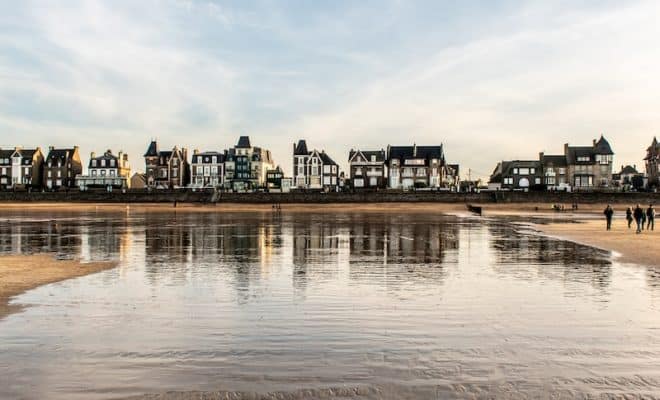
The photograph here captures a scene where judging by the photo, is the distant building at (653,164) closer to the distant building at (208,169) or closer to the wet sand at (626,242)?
the distant building at (208,169)

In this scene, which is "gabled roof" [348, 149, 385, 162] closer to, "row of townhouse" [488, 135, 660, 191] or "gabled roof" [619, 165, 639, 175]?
"row of townhouse" [488, 135, 660, 191]

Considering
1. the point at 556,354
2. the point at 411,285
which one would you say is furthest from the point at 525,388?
the point at 411,285

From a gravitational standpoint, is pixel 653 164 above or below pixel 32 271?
above

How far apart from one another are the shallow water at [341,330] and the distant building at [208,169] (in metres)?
105

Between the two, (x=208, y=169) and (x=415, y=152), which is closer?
(x=415, y=152)

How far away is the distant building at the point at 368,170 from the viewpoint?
378 ft

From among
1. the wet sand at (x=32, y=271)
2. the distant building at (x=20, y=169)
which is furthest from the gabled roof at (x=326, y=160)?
the wet sand at (x=32, y=271)

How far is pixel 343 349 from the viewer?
9742mm

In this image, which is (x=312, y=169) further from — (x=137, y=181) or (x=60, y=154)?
(x=60, y=154)

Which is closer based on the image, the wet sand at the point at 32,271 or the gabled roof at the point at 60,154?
the wet sand at the point at 32,271

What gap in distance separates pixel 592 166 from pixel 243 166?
2946 inches

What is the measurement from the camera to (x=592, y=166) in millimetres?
116500

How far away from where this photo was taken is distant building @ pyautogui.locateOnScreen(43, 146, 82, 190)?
127375mm

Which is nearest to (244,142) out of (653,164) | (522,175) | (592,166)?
(522,175)
